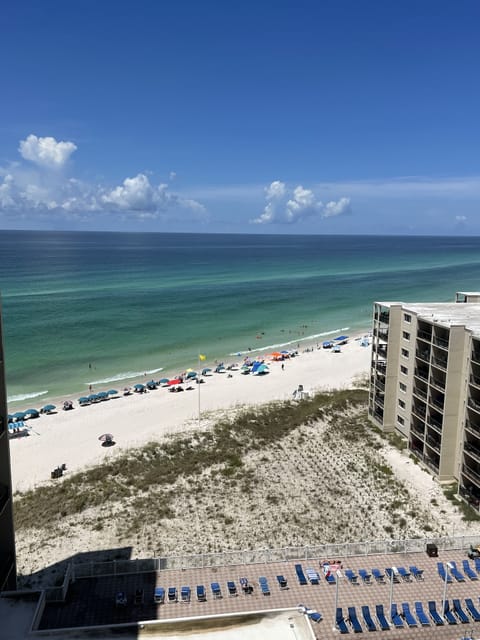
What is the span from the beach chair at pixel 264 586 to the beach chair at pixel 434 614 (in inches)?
260

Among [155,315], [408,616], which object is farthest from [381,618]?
[155,315]

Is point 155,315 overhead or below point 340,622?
overhead

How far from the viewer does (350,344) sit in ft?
254

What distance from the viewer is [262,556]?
76.3 feet

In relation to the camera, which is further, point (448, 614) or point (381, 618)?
point (448, 614)

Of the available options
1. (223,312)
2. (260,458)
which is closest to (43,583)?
(260,458)

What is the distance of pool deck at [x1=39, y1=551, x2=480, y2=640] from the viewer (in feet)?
63.7

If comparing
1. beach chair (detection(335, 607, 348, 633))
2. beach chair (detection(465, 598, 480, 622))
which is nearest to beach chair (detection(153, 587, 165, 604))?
beach chair (detection(335, 607, 348, 633))

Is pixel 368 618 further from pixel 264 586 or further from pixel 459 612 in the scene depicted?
pixel 264 586

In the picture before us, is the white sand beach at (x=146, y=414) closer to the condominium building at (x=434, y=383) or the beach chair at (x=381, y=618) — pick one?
the condominium building at (x=434, y=383)

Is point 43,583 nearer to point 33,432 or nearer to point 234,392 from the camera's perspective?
point 33,432

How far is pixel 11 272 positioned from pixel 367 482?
15664 cm

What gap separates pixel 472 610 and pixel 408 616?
2.75 metres

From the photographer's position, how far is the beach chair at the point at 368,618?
1934cm
